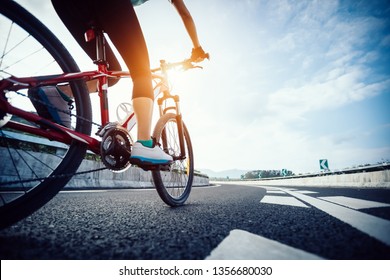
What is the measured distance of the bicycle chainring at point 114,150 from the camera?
1879 millimetres

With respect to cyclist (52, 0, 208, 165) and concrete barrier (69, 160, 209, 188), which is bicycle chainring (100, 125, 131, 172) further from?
concrete barrier (69, 160, 209, 188)

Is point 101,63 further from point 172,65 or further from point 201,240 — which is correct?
point 201,240

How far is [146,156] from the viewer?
1954mm

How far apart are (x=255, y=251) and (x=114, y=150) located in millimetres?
1453

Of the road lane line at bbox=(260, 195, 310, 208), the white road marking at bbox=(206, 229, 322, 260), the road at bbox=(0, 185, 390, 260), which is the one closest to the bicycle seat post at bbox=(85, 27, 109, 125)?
the road at bbox=(0, 185, 390, 260)

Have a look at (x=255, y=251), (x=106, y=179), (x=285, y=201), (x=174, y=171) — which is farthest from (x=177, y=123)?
(x=106, y=179)

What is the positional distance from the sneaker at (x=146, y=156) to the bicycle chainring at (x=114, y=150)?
120mm

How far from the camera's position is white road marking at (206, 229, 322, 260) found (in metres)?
0.87

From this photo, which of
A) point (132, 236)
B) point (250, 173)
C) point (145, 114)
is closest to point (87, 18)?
point (145, 114)

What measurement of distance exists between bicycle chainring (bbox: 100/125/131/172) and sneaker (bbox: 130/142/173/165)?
0.39 feet

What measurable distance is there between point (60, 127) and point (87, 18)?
48.3 inches
